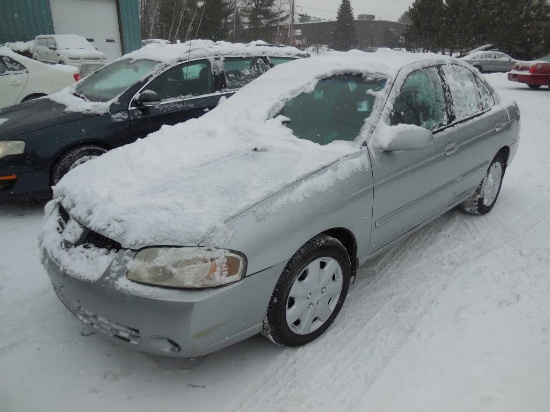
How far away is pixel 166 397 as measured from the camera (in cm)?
217

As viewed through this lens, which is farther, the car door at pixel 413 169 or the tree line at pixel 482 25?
the tree line at pixel 482 25

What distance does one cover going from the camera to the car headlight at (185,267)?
→ 1.97 meters

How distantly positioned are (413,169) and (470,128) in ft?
3.15

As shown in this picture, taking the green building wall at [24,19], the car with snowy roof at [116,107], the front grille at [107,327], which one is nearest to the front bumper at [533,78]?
the car with snowy roof at [116,107]

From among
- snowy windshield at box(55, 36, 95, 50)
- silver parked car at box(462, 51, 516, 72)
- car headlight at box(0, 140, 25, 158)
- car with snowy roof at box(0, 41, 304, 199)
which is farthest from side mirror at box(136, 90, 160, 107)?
silver parked car at box(462, 51, 516, 72)

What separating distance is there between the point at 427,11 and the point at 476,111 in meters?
34.3

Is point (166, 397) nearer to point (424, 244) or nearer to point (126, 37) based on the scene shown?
point (424, 244)

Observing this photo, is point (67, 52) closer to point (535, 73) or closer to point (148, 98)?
point (148, 98)

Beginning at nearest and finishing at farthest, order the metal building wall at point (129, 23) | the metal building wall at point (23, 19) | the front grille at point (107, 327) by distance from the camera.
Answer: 1. the front grille at point (107, 327)
2. the metal building wall at point (23, 19)
3. the metal building wall at point (129, 23)

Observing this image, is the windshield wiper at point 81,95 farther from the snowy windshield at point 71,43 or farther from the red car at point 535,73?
the red car at point 535,73

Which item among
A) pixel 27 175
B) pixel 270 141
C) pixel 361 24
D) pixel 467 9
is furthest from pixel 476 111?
pixel 361 24

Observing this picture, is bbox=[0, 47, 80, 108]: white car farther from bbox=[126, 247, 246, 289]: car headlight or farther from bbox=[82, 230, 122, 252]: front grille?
bbox=[126, 247, 246, 289]: car headlight

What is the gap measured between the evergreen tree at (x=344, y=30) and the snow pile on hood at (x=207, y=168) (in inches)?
2656

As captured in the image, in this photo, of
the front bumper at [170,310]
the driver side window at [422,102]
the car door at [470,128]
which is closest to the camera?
the front bumper at [170,310]
